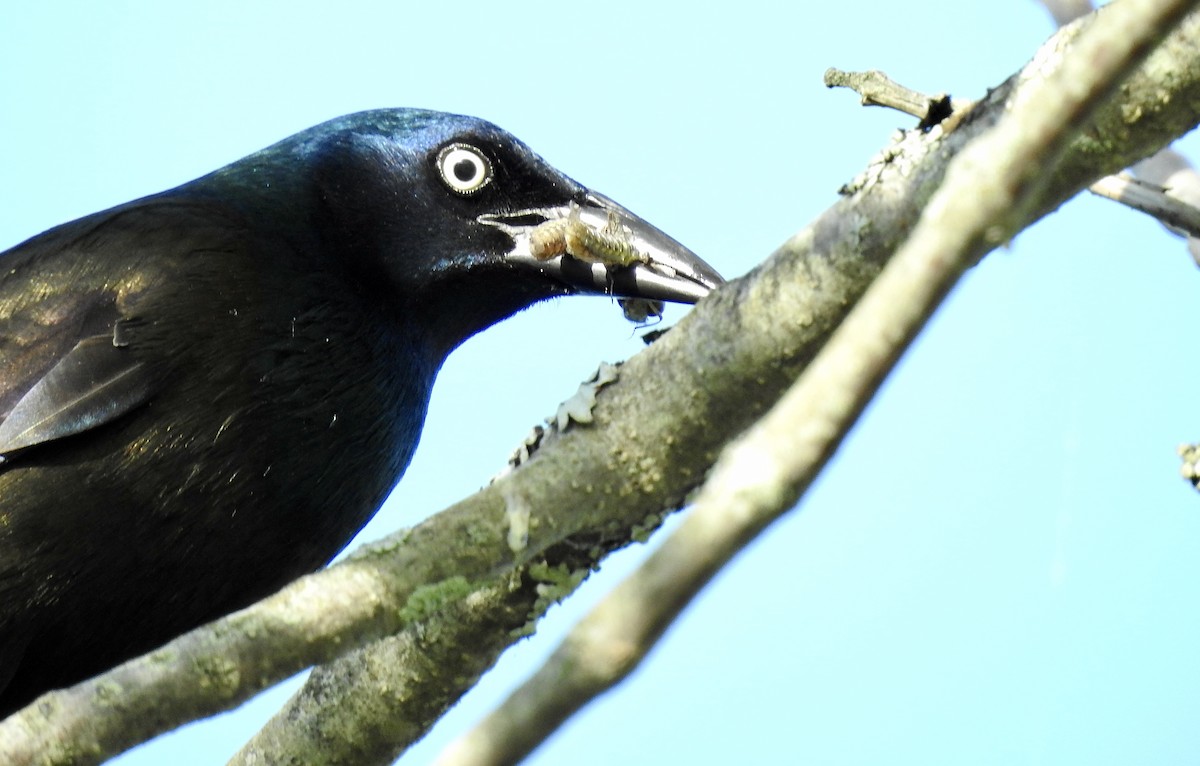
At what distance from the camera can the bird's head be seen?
393 centimetres

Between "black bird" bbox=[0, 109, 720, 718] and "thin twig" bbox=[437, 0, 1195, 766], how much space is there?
2206mm

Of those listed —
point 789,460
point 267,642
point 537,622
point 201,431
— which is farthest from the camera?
point 201,431

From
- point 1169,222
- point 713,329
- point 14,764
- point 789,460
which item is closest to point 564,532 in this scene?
point 713,329

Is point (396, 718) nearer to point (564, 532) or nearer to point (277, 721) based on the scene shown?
point (277, 721)

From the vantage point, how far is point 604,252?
3.80 meters

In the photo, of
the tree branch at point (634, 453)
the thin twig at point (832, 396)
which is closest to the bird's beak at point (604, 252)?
the tree branch at point (634, 453)

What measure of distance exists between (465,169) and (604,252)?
20.3 inches

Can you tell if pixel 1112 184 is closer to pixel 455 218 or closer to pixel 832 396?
pixel 455 218

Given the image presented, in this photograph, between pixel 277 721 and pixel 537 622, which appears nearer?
pixel 537 622

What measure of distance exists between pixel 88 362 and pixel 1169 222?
7.98 feet

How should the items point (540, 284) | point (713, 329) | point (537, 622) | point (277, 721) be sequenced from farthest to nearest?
point (540, 284) < point (277, 721) < point (537, 622) < point (713, 329)

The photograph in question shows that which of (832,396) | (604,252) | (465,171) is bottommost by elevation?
(832,396)

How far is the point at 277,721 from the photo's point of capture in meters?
3.17

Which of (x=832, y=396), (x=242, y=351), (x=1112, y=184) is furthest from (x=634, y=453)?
(x=242, y=351)
